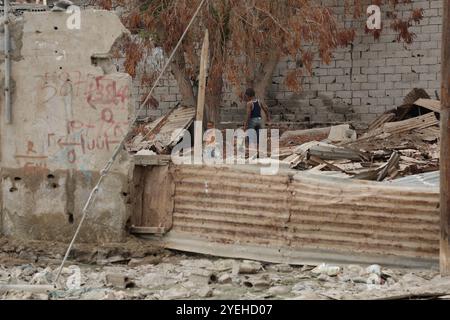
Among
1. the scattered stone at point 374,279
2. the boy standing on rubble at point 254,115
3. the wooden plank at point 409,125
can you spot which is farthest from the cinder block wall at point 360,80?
the scattered stone at point 374,279

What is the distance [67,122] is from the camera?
→ 319 inches

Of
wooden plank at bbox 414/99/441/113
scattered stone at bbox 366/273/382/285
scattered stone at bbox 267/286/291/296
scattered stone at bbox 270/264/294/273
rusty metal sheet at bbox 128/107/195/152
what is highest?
wooden plank at bbox 414/99/441/113

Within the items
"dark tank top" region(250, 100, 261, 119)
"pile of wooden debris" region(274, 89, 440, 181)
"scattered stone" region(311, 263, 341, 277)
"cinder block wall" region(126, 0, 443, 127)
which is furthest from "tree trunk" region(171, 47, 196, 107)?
"scattered stone" region(311, 263, 341, 277)

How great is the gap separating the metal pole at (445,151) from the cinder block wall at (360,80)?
10.6 m

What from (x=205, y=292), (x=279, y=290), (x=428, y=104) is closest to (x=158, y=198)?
(x=205, y=292)

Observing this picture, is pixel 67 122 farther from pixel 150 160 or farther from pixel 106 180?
pixel 150 160

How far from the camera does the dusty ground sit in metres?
6.48

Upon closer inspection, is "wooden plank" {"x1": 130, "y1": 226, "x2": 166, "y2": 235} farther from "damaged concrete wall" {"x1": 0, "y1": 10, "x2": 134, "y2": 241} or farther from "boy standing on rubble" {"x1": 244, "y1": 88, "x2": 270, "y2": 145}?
"boy standing on rubble" {"x1": 244, "y1": 88, "x2": 270, "y2": 145}

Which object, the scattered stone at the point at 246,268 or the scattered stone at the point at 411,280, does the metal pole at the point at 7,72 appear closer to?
the scattered stone at the point at 246,268

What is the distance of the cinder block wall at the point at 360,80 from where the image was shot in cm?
1716

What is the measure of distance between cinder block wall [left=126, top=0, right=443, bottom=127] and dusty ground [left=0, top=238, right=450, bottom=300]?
9551 millimetres
